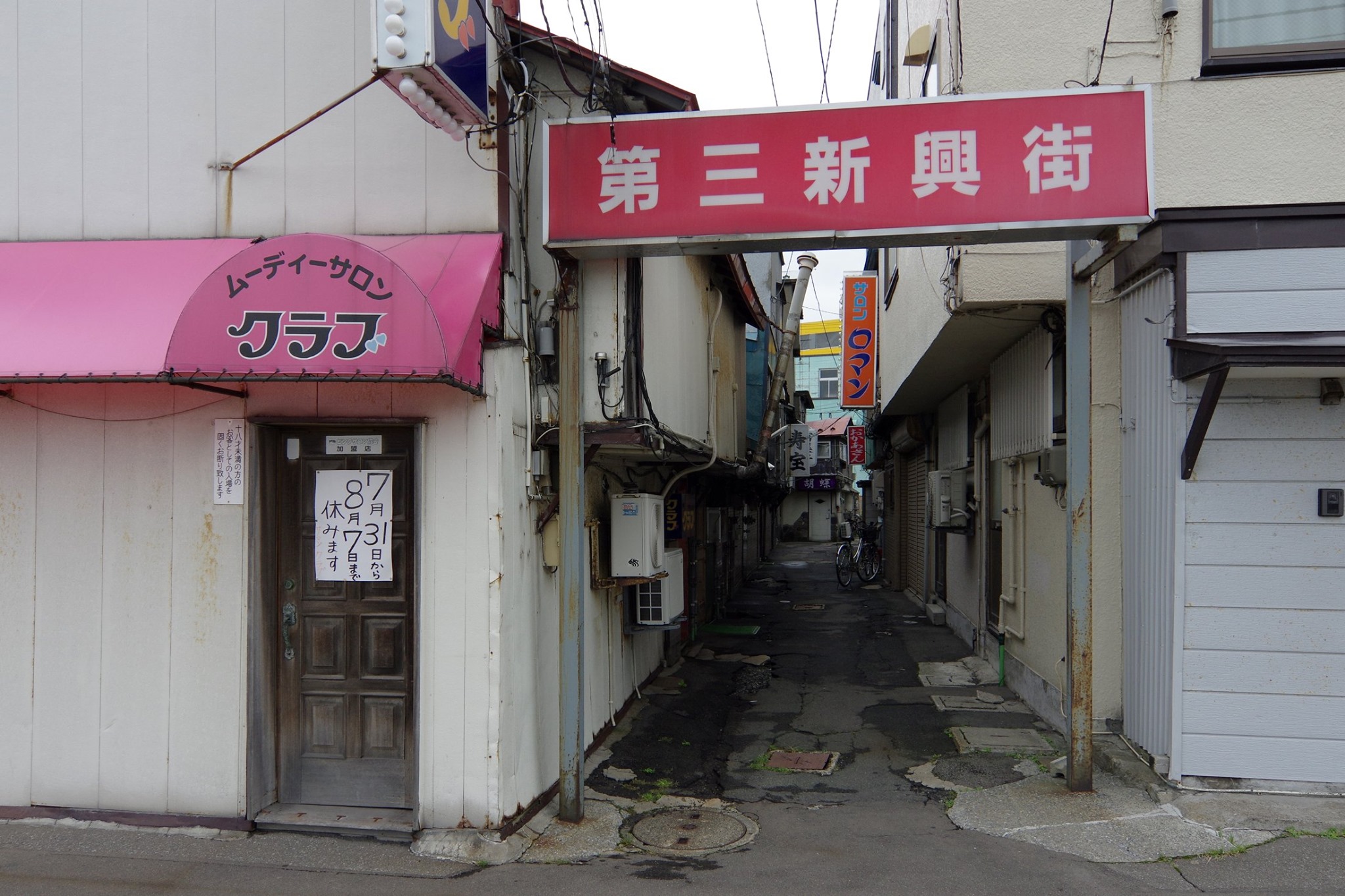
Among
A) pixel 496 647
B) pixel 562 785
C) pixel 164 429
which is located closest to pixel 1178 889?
pixel 562 785

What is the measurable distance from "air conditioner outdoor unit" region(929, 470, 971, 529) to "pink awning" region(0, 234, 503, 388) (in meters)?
9.55

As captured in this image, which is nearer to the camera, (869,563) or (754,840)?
(754,840)

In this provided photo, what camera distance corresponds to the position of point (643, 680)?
31.9 feet

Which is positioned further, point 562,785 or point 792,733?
point 792,733

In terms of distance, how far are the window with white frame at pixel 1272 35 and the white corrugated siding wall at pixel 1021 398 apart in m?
2.72

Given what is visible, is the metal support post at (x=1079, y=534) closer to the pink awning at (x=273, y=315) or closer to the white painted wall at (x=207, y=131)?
the pink awning at (x=273, y=315)

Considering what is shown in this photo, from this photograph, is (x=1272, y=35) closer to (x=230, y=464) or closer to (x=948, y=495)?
(x=948, y=495)

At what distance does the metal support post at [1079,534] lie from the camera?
625cm

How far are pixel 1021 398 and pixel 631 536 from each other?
4971mm

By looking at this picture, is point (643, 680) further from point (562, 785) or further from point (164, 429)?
point (164, 429)

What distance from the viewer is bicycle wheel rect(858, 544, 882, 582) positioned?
2252 centimetres

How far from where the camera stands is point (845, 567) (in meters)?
22.2

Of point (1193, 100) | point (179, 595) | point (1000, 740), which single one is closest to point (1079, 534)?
point (1000, 740)

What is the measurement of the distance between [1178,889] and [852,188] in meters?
4.51
